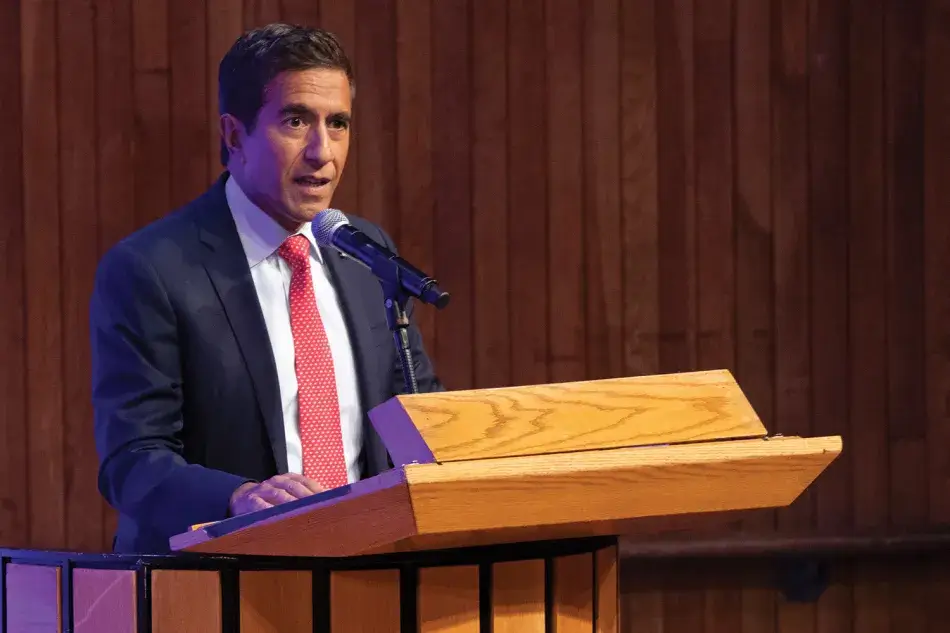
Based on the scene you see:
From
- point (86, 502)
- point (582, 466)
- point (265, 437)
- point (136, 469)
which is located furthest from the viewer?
point (86, 502)

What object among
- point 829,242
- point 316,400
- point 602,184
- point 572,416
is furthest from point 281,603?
point 829,242

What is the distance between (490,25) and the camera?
3.55 meters

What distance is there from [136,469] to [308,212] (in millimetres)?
517

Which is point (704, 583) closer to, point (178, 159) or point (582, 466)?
point (178, 159)

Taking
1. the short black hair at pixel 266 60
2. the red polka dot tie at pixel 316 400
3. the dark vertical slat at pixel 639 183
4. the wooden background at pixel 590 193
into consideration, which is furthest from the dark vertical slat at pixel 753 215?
the red polka dot tie at pixel 316 400

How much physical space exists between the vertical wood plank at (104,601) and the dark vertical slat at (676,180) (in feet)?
7.30

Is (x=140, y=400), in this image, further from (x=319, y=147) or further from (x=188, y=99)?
(x=188, y=99)

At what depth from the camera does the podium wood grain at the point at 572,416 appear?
1339 millimetres

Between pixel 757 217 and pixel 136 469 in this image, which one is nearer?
pixel 136 469

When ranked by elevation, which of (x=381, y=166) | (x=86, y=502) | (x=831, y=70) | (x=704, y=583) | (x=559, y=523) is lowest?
(x=704, y=583)

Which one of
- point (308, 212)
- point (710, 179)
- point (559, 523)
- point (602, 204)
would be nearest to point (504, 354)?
point (602, 204)

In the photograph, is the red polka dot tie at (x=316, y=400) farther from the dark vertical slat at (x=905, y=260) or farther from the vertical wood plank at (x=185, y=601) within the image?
the dark vertical slat at (x=905, y=260)

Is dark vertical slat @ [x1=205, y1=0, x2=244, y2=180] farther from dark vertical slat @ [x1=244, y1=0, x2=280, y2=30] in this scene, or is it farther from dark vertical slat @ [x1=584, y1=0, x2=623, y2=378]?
dark vertical slat @ [x1=584, y1=0, x2=623, y2=378]

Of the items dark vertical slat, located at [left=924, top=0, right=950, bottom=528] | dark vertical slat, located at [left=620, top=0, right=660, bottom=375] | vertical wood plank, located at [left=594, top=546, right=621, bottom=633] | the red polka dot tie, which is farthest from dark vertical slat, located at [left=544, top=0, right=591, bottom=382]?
vertical wood plank, located at [left=594, top=546, right=621, bottom=633]
